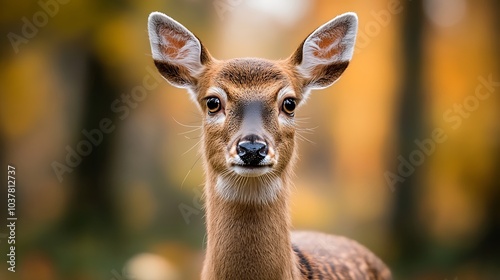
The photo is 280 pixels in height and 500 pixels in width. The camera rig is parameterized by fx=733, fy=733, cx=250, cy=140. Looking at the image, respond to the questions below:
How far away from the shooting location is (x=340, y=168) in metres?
15.2

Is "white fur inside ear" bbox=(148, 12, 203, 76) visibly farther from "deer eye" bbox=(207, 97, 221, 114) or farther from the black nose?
the black nose

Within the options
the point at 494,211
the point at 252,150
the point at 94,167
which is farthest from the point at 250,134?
the point at 494,211

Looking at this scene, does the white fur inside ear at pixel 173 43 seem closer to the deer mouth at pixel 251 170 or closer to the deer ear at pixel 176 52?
the deer ear at pixel 176 52

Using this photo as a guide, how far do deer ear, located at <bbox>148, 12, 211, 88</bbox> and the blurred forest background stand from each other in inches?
139

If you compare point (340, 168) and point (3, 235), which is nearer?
point (3, 235)

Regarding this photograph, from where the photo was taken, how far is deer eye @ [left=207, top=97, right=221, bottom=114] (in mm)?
4094

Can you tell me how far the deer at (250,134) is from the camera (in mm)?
3895

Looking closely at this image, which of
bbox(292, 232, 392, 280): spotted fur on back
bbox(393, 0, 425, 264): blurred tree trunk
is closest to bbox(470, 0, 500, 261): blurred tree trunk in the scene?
bbox(393, 0, 425, 264): blurred tree trunk

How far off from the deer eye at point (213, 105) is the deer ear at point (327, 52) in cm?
60

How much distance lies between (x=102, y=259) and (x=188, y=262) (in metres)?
1.20

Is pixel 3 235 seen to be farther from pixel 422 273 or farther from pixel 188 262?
pixel 422 273

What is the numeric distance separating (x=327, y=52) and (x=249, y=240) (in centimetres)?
128

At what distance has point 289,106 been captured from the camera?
4141 mm

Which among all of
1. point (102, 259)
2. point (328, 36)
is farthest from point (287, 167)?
point (102, 259)
